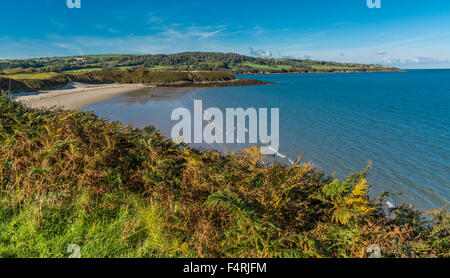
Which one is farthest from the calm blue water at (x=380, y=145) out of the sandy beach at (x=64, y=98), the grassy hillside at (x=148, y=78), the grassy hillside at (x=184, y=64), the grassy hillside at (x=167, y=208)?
the grassy hillside at (x=184, y=64)

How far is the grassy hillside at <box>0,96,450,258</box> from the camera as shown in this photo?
7.30 feet

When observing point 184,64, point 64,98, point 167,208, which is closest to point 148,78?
point 64,98

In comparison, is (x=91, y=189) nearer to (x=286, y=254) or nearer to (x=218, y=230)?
(x=218, y=230)

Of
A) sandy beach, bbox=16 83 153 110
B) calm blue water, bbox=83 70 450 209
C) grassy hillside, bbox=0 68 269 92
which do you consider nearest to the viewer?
calm blue water, bbox=83 70 450 209

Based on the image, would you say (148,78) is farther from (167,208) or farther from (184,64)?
(184,64)

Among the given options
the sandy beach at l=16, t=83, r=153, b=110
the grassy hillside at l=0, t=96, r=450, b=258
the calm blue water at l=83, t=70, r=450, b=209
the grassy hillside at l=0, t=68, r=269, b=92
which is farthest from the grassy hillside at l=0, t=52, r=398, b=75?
the grassy hillside at l=0, t=96, r=450, b=258

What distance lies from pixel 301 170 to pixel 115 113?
21418 mm

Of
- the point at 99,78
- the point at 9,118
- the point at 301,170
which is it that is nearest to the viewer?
the point at 301,170

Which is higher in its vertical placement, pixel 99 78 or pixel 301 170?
pixel 99 78

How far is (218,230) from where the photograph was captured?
8.17ft

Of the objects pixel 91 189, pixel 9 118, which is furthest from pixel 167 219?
pixel 9 118

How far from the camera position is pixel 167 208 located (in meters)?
2.80

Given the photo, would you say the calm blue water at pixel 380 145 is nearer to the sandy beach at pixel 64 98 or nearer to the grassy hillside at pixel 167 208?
the sandy beach at pixel 64 98

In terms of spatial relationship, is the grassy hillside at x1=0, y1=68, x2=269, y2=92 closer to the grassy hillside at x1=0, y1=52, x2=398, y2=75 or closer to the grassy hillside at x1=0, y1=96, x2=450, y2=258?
the grassy hillside at x1=0, y1=52, x2=398, y2=75
